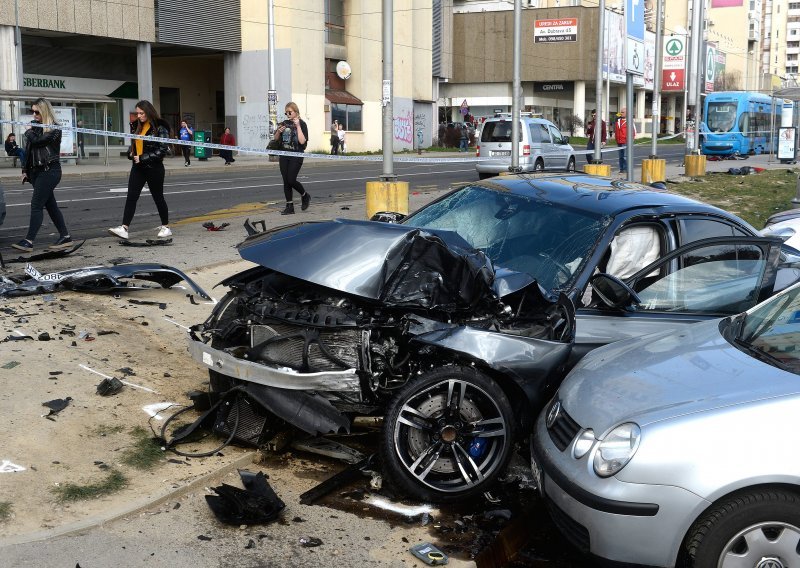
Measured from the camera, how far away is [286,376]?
4.77 meters

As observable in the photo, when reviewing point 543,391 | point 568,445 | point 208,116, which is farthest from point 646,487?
point 208,116

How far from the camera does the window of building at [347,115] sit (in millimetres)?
50500

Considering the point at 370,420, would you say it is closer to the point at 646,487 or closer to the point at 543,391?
the point at 543,391

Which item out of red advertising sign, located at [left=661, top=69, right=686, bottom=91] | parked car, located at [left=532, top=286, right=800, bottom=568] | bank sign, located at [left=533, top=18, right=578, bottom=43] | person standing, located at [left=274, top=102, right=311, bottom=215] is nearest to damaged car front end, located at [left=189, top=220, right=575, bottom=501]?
parked car, located at [left=532, top=286, right=800, bottom=568]

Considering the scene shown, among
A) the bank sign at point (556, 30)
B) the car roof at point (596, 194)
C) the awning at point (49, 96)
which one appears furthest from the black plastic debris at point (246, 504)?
the bank sign at point (556, 30)

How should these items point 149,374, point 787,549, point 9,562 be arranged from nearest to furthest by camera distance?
point 787,549
point 9,562
point 149,374

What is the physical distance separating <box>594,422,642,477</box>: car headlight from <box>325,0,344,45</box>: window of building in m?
49.6

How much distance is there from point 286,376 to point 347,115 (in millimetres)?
47746

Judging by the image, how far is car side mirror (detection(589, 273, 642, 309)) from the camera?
5070 millimetres

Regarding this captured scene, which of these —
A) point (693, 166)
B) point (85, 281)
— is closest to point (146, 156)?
point (85, 281)

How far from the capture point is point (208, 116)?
53.0 m

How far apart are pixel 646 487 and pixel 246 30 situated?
4595cm

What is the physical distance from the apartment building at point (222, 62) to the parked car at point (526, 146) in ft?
50.2

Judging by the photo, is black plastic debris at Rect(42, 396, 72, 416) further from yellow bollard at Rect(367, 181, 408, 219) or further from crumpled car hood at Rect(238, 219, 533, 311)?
yellow bollard at Rect(367, 181, 408, 219)
